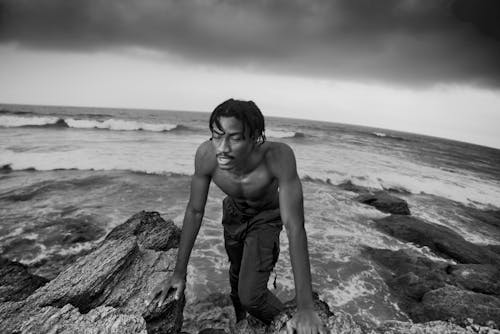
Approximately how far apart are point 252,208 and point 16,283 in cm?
277

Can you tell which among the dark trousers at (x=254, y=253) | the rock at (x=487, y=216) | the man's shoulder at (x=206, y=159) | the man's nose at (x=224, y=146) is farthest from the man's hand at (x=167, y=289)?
the rock at (x=487, y=216)

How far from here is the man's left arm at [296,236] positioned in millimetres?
2039

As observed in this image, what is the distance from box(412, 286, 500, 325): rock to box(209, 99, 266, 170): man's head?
13.0 feet

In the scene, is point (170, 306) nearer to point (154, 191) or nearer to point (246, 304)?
point (246, 304)

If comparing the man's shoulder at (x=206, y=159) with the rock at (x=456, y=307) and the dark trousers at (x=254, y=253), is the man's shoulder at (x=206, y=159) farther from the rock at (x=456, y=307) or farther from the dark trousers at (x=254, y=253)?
the rock at (x=456, y=307)

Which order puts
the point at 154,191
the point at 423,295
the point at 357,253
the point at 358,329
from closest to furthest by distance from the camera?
the point at 358,329 → the point at 423,295 → the point at 357,253 → the point at 154,191

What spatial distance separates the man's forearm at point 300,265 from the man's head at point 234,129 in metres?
0.77

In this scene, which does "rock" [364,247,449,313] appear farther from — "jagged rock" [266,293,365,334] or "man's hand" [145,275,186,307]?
"man's hand" [145,275,186,307]

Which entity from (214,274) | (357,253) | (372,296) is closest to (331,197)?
(357,253)

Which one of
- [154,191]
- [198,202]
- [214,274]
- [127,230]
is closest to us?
[198,202]

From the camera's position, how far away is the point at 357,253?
6.73 meters

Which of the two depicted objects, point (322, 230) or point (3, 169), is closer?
point (322, 230)

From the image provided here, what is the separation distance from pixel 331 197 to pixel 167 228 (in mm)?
8207

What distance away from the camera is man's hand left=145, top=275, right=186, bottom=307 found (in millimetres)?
2771
